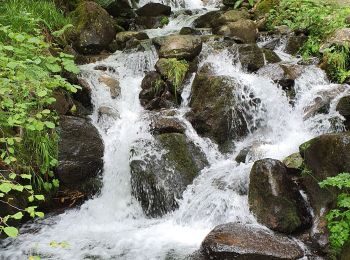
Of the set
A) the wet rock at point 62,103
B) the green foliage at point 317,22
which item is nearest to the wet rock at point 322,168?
the green foliage at point 317,22

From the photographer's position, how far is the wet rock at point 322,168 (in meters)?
4.64

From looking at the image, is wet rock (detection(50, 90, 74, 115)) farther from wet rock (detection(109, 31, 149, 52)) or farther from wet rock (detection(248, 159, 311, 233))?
wet rock (detection(248, 159, 311, 233))

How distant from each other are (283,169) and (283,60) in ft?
15.2

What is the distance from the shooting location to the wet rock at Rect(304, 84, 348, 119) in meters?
7.04

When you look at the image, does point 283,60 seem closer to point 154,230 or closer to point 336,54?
point 336,54

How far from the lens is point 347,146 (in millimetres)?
4598

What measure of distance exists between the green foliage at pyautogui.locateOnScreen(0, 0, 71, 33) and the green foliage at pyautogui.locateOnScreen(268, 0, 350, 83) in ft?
19.9

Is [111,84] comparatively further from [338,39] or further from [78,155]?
[338,39]

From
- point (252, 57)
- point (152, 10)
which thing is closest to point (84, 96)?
point (252, 57)

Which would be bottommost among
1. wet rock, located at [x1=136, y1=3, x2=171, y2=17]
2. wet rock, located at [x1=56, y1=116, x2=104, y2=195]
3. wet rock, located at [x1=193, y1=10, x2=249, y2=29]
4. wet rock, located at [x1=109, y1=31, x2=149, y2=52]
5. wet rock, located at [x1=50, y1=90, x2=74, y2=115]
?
wet rock, located at [x1=56, y1=116, x2=104, y2=195]

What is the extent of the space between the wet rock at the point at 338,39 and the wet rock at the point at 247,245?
536 cm

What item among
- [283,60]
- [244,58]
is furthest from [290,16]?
[244,58]

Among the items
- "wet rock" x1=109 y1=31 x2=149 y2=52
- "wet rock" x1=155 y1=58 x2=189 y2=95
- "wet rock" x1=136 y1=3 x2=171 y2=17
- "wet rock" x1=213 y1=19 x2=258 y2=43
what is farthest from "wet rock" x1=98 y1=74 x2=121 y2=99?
"wet rock" x1=136 y1=3 x2=171 y2=17

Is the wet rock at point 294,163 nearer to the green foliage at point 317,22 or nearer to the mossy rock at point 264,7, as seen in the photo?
the green foliage at point 317,22
